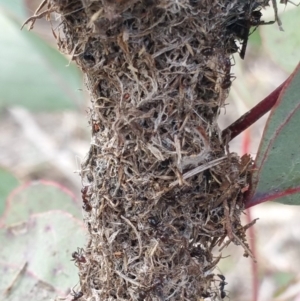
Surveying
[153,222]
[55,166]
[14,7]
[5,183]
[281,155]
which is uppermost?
[55,166]

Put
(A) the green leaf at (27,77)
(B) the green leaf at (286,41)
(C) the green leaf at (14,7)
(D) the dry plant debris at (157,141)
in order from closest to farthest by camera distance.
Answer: (D) the dry plant debris at (157,141) < (B) the green leaf at (286,41) < (C) the green leaf at (14,7) < (A) the green leaf at (27,77)

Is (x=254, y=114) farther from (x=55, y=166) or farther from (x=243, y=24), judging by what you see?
(x=55, y=166)

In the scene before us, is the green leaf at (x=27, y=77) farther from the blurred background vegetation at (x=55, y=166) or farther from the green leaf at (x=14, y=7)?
the green leaf at (x=14, y=7)

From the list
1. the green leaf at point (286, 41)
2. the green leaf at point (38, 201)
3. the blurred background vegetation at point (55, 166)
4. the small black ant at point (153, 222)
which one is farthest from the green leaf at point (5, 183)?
the small black ant at point (153, 222)

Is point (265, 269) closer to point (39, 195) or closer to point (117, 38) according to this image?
point (39, 195)

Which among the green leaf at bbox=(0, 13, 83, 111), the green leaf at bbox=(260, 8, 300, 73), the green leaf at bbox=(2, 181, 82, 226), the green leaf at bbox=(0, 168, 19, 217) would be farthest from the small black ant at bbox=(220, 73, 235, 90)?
the green leaf at bbox=(0, 13, 83, 111)

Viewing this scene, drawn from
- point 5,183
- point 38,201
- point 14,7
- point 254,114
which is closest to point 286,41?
point 254,114
